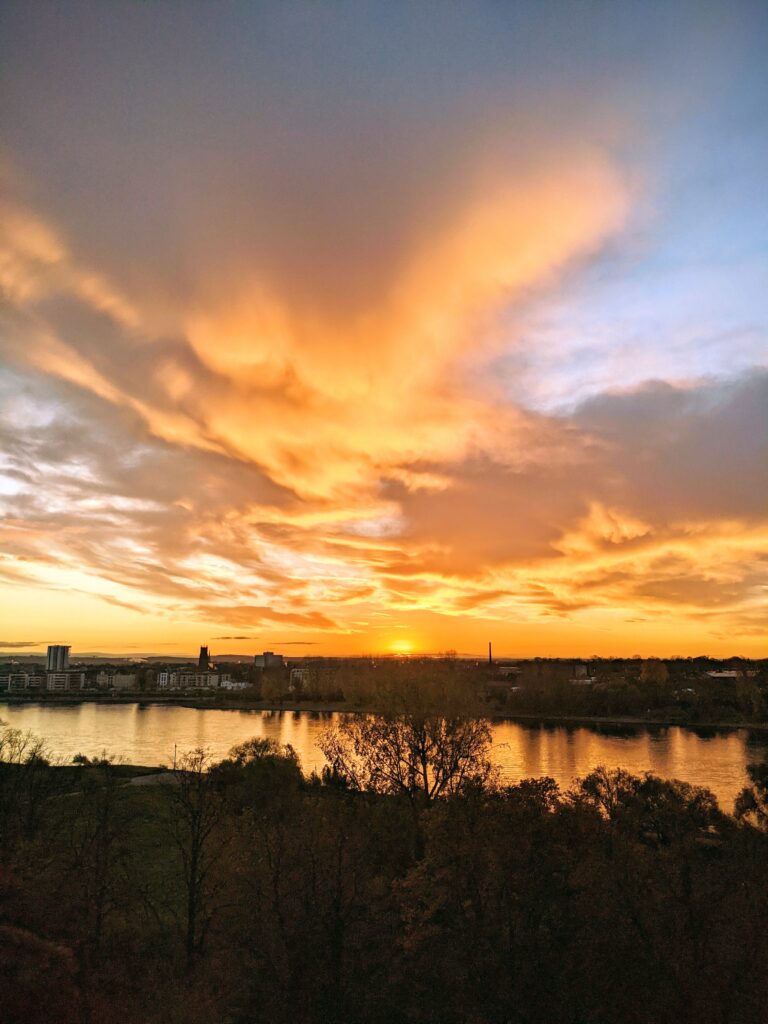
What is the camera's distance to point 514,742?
2581 inches

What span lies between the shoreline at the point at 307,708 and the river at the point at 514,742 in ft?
9.39

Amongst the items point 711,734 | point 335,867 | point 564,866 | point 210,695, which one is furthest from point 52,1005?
point 210,695

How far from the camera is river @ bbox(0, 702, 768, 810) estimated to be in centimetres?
4900

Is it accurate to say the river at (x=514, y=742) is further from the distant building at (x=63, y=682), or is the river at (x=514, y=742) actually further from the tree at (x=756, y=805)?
the distant building at (x=63, y=682)

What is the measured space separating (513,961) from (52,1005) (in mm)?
10124

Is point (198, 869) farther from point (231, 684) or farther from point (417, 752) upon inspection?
point (231, 684)

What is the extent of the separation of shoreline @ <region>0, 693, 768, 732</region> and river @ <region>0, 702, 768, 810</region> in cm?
286

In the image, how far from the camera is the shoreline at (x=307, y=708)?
85312mm

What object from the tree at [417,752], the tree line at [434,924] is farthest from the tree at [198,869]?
the tree at [417,752]

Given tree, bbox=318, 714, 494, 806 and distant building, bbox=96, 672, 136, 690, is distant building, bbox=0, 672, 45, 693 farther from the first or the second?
tree, bbox=318, 714, 494, 806

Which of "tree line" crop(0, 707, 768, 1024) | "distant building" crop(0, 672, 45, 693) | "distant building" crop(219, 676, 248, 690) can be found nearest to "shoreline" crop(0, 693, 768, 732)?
"tree line" crop(0, 707, 768, 1024)

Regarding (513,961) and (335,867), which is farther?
(335,867)

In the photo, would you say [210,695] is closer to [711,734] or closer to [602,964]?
[711,734]

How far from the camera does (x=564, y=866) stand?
15.4m
